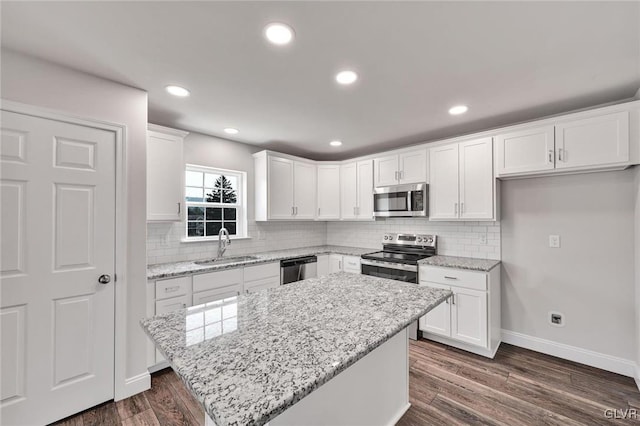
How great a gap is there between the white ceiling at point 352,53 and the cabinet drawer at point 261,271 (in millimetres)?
1720

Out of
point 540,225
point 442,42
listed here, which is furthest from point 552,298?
point 442,42

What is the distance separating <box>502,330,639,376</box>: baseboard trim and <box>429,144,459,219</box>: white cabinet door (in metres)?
1.49

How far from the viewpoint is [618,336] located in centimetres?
255

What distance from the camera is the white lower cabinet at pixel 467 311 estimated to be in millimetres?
2785

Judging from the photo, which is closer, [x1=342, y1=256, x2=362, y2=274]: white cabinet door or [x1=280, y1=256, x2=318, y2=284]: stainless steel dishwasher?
[x1=280, y1=256, x2=318, y2=284]: stainless steel dishwasher

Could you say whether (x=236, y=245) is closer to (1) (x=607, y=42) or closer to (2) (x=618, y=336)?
(1) (x=607, y=42)

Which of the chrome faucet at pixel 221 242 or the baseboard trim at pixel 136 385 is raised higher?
the chrome faucet at pixel 221 242

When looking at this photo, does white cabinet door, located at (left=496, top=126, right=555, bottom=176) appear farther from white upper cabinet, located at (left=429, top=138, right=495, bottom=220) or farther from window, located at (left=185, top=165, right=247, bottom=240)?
window, located at (left=185, top=165, right=247, bottom=240)

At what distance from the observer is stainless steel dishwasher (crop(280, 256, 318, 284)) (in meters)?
3.58

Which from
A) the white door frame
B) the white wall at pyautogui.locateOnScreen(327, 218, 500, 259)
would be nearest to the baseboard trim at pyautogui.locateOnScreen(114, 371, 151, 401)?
the white door frame

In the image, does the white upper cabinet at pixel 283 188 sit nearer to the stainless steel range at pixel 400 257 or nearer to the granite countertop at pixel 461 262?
the stainless steel range at pixel 400 257

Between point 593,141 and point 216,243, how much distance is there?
4.01m

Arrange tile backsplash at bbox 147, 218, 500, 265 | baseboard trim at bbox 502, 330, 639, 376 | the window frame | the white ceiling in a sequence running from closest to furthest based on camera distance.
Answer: the white ceiling, baseboard trim at bbox 502, 330, 639, 376, tile backsplash at bbox 147, 218, 500, 265, the window frame

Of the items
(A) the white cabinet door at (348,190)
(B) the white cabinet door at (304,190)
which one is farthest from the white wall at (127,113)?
(A) the white cabinet door at (348,190)
